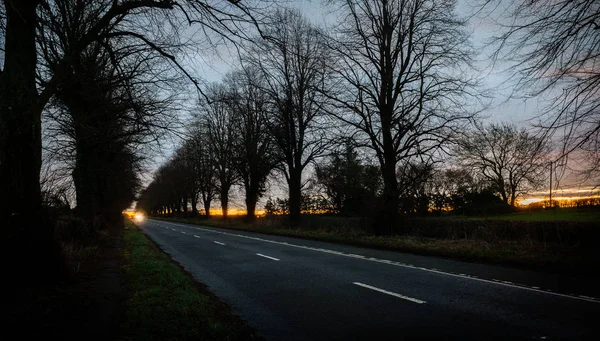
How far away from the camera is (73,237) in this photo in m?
14.5

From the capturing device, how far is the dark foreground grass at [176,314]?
4.80 m

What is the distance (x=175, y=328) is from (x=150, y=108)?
25.3 feet

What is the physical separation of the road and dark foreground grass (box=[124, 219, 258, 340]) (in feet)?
1.31

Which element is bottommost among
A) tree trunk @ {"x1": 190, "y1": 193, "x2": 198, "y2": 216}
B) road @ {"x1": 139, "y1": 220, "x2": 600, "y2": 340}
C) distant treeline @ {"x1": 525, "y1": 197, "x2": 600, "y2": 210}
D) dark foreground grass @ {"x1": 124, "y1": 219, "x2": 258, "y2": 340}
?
road @ {"x1": 139, "y1": 220, "x2": 600, "y2": 340}

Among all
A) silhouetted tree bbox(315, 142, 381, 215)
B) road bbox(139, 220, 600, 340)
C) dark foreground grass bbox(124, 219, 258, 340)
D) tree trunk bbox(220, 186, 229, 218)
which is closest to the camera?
dark foreground grass bbox(124, 219, 258, 340)

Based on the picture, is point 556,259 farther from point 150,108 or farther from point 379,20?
point 379,20

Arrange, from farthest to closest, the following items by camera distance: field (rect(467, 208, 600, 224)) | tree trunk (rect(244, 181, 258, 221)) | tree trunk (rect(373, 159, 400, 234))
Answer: tree trunk (rect(244, 181, 258, 221))
tree trunk (rect(373, 159, 400, 234))
field (rect(467, 208, 600, 224))

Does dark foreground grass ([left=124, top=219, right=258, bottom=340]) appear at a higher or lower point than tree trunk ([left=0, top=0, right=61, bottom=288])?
lower

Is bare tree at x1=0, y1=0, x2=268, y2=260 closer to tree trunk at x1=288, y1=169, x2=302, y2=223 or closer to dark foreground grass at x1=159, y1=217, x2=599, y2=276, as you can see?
dark foreground grass at x1=159, y1=217, x2=599, y2=276

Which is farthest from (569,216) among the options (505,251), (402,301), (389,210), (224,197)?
(224,197)

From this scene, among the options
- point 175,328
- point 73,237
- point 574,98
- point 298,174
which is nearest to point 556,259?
point 574,98

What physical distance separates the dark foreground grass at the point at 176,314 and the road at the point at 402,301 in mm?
400

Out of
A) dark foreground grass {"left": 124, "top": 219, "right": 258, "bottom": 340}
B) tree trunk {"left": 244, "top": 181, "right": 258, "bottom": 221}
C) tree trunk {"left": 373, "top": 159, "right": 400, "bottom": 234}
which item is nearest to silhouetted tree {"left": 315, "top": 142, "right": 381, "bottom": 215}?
tree trunk {"left": 244, "top": 181, "right": 258, "bottom": 221}

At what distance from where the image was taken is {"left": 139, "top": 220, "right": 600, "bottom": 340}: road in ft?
16.6
